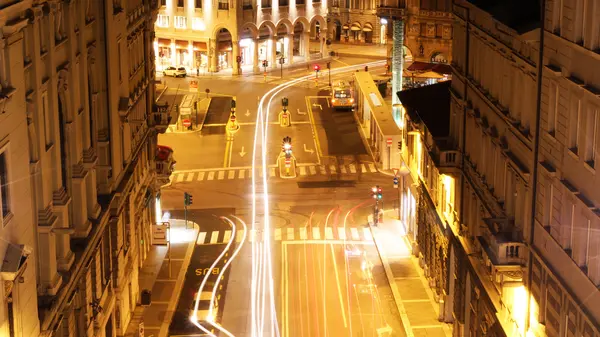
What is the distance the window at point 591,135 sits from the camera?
34.5m

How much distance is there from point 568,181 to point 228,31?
11001 centimetres

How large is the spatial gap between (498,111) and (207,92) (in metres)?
75.5

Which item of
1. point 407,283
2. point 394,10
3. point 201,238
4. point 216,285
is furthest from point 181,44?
point 407,283

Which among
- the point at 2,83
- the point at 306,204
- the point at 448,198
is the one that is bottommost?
the point at 306,204

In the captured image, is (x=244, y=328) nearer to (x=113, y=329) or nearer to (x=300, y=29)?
(x=113, y=329)

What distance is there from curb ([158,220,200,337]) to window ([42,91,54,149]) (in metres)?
19.2

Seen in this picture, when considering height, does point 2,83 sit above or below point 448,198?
Result: above

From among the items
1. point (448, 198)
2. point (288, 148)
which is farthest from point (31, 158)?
point (288, 148)

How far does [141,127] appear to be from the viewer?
7025cm

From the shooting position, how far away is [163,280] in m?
68.2

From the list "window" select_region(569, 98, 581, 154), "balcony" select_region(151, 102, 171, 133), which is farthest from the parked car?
"window" select_region(569, 98, 581, 154)

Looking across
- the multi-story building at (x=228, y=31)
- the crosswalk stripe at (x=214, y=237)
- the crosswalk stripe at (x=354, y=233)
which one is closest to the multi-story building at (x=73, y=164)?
the crosswalk stripe at (x=214, y=237)

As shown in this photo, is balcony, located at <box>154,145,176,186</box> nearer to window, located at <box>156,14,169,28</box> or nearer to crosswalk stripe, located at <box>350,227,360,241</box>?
crosswalk stripe, located at <box>350,227,360,241</box>

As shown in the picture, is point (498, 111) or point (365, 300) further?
point (365, 300)
